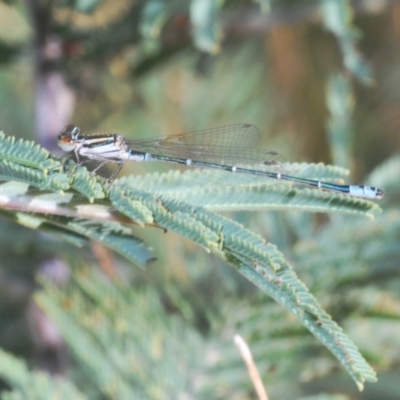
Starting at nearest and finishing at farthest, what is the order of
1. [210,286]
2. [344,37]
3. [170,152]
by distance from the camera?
[344,37] < [210,286] < [170,152]

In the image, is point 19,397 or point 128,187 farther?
point 19,397

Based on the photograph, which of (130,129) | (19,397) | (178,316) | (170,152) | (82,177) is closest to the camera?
(82,177)

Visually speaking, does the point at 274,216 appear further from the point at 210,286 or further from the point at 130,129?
the point at 130,129

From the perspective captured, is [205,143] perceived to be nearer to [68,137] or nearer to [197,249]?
[197,249]

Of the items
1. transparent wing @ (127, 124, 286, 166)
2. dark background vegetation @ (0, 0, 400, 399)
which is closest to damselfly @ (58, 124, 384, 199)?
transparent wing @ (127, 124, 286, 166)

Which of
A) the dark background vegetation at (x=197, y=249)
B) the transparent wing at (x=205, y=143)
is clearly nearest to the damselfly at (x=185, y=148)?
the transparent wing at (x=205, y=143)

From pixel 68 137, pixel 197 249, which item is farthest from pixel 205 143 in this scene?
pixel 68 137

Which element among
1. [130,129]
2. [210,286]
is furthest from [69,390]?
[130,129]
